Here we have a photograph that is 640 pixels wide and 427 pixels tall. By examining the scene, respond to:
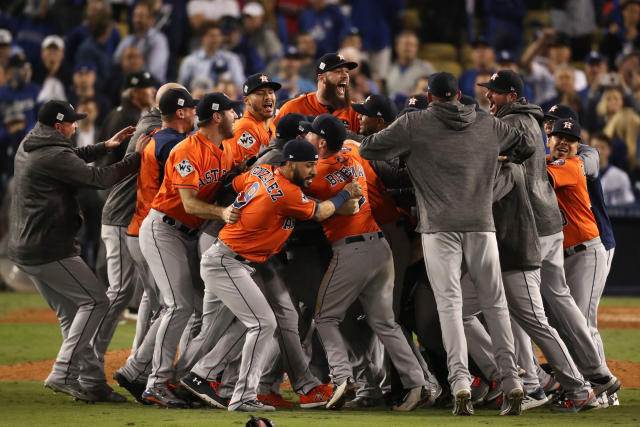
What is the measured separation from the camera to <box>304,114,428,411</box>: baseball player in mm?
7052

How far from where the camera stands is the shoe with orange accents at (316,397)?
282 inches

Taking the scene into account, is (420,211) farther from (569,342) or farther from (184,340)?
(184,340)

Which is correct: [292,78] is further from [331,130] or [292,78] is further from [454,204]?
[454,204]

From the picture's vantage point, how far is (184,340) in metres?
7.34

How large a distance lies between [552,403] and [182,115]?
10.9 feet

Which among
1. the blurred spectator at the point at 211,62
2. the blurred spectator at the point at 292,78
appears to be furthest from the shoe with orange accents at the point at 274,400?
the blurred spectator at the point at 211,62

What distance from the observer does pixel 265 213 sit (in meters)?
6.75

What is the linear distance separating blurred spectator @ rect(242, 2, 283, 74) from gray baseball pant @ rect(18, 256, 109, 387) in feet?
30.1

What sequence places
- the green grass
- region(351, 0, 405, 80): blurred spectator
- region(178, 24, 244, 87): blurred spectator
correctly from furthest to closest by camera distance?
region(351, 0, 405, 80): blurred spectator
region(178, 24, 244, 87): blurred spectator
the green grass

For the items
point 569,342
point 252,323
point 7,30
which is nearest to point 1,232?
point 7,30

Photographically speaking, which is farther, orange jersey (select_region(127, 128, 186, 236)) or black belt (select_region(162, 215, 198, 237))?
orange jersey (select_region(127, 128, 186, 236))

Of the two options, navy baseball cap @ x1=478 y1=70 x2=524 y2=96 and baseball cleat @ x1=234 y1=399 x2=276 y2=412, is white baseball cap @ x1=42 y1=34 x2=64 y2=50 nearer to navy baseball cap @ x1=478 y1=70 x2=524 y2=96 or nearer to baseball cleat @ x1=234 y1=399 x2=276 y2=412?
navy baseball cap @ x1=478 y1=70 x2=524 y2=96

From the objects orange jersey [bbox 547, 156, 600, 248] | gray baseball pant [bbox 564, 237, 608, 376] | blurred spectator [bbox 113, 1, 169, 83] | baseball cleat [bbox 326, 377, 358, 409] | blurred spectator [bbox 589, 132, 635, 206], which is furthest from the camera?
blurred spectator [bbox 113, 1, 169, 83]

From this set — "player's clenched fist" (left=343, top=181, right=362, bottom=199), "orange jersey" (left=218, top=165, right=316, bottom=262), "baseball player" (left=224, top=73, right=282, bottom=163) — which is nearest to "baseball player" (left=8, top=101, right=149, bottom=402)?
"baseball player" (left=224, top=73, right=282, bottom=163)
